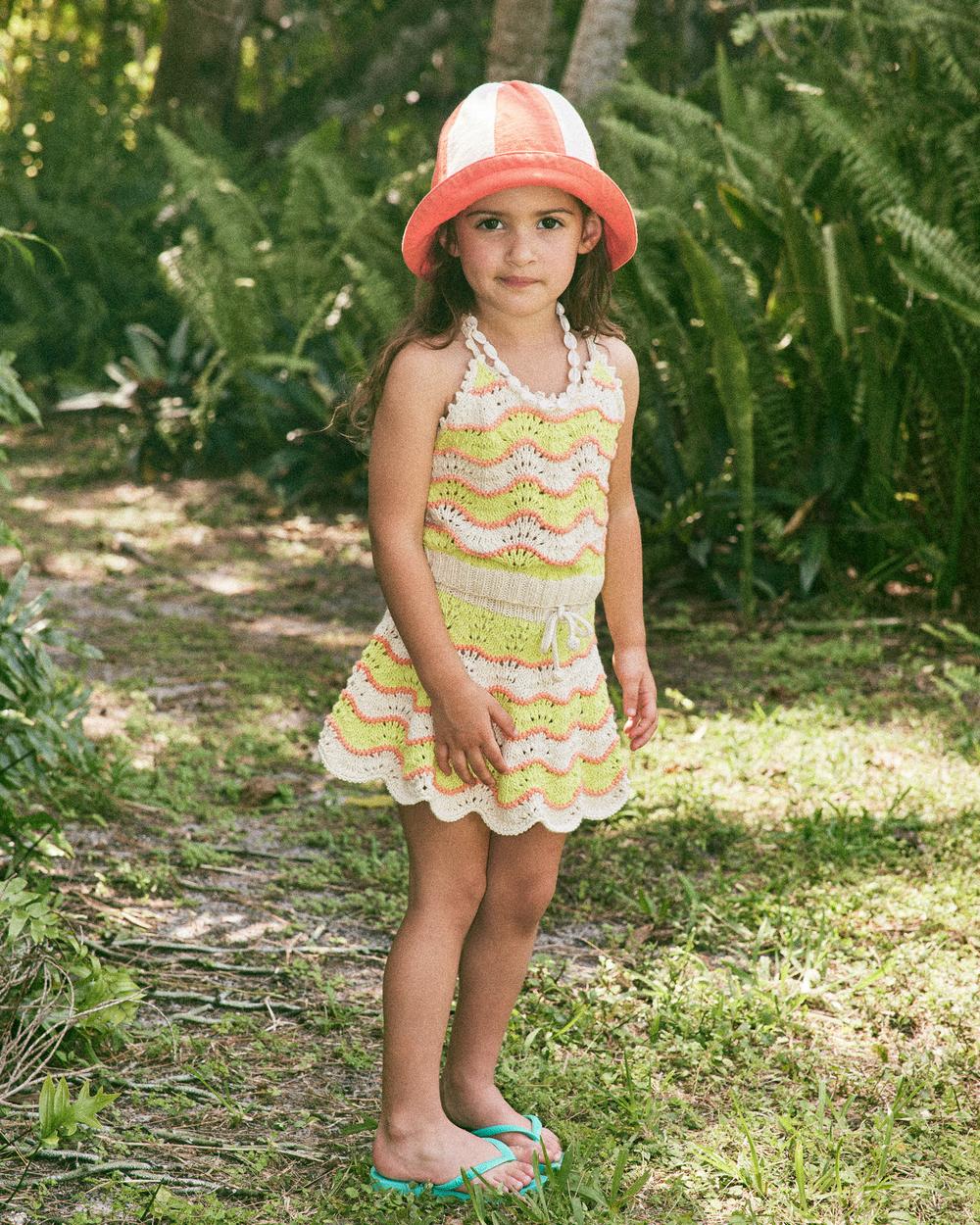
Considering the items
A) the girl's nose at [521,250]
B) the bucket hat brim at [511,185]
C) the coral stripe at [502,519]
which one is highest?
the bucket hat brim at [511,185]

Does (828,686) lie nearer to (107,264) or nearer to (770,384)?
(770,384)

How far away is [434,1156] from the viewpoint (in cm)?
192

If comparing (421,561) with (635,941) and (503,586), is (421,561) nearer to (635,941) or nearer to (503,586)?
(503,586)

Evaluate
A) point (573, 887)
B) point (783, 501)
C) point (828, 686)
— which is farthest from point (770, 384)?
point (573, 887)

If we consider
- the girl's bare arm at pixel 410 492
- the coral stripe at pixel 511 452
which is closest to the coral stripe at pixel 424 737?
the girl's bare arm at pixel 410 492

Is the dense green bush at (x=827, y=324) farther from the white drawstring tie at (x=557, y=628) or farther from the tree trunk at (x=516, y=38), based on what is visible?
the white drawstring tie at (x=557, y=628)

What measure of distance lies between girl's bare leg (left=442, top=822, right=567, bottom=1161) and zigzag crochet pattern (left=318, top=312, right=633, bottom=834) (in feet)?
0.24

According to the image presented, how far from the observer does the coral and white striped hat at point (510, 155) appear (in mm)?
1829

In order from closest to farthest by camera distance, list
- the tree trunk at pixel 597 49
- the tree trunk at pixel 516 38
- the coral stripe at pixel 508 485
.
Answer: the coral stripe at pixel 508 485
the tree trunk at pixel 597 49
the tree trunk at pixel 516 38

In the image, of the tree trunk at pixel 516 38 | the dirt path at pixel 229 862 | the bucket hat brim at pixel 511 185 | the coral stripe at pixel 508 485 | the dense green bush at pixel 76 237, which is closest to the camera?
the bucket hat brim at pixel 511 185

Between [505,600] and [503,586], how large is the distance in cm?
2

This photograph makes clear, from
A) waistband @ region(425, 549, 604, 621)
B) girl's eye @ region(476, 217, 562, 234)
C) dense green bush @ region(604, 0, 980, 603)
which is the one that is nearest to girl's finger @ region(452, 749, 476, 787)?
waistband @ region(425, 549, 604, 621)

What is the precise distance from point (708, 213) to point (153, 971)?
3587 millimetres

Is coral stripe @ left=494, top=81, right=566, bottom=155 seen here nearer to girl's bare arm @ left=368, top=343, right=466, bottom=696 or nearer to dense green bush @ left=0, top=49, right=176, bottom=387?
girl's bare arm @ left=368, top=343, right=466, bottom=696
